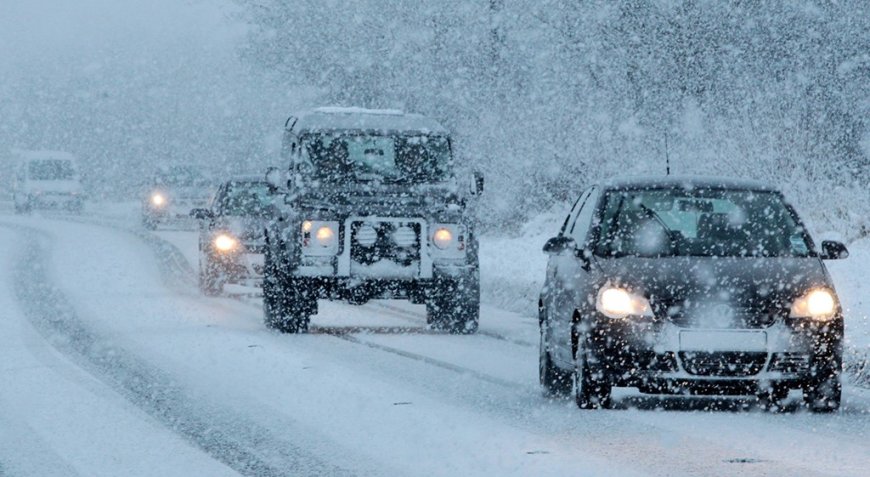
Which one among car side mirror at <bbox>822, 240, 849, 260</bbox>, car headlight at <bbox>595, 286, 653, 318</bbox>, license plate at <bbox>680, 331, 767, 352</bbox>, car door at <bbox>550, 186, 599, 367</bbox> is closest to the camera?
license plate at <bbox>680, 331, 767, 352</bbox>

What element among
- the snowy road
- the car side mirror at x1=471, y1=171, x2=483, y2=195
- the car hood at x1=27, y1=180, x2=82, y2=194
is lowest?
the snowy road

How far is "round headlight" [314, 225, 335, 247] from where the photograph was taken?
1717 cm

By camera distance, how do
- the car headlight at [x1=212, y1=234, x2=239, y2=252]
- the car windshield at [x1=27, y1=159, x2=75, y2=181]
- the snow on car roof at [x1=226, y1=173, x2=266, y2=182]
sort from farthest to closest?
the car windshield at [x1=27, y1=159, x2=75, y2=181]
the snow on car roof at [x1=226, y1=173, x2=266, y2=182]
the car headlight at [x1=212, y1=234, x2=239, y2=252]

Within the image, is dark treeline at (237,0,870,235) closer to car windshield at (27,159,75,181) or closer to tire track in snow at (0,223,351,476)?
tire track in snow at (0,223,351,476)

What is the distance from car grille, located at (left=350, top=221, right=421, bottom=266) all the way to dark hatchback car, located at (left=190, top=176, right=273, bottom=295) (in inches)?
189

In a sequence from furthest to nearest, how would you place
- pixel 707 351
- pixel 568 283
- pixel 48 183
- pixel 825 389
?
1. pixel 48 183
2. pixel 568 283
3. pixel 825 389
4. pixel 707 351

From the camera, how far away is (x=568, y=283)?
11453mm

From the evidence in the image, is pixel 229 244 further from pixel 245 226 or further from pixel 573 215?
pixel 573 215

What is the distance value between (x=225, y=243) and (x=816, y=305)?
42.0 feet

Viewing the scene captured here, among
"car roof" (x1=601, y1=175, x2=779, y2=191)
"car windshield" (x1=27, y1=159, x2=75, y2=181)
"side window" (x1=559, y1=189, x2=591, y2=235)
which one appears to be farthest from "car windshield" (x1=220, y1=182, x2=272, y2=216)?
"car windshield" (x1=27, y1=159, x2=75, y2=181)

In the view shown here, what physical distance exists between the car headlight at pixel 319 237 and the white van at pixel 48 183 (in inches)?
1602

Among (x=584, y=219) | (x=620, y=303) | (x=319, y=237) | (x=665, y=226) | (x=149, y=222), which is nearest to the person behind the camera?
(x=620, y=303)

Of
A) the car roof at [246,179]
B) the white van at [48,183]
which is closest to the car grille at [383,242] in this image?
the car roof at [246,179]

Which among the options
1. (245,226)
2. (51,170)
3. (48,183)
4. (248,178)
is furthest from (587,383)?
(51,170)
